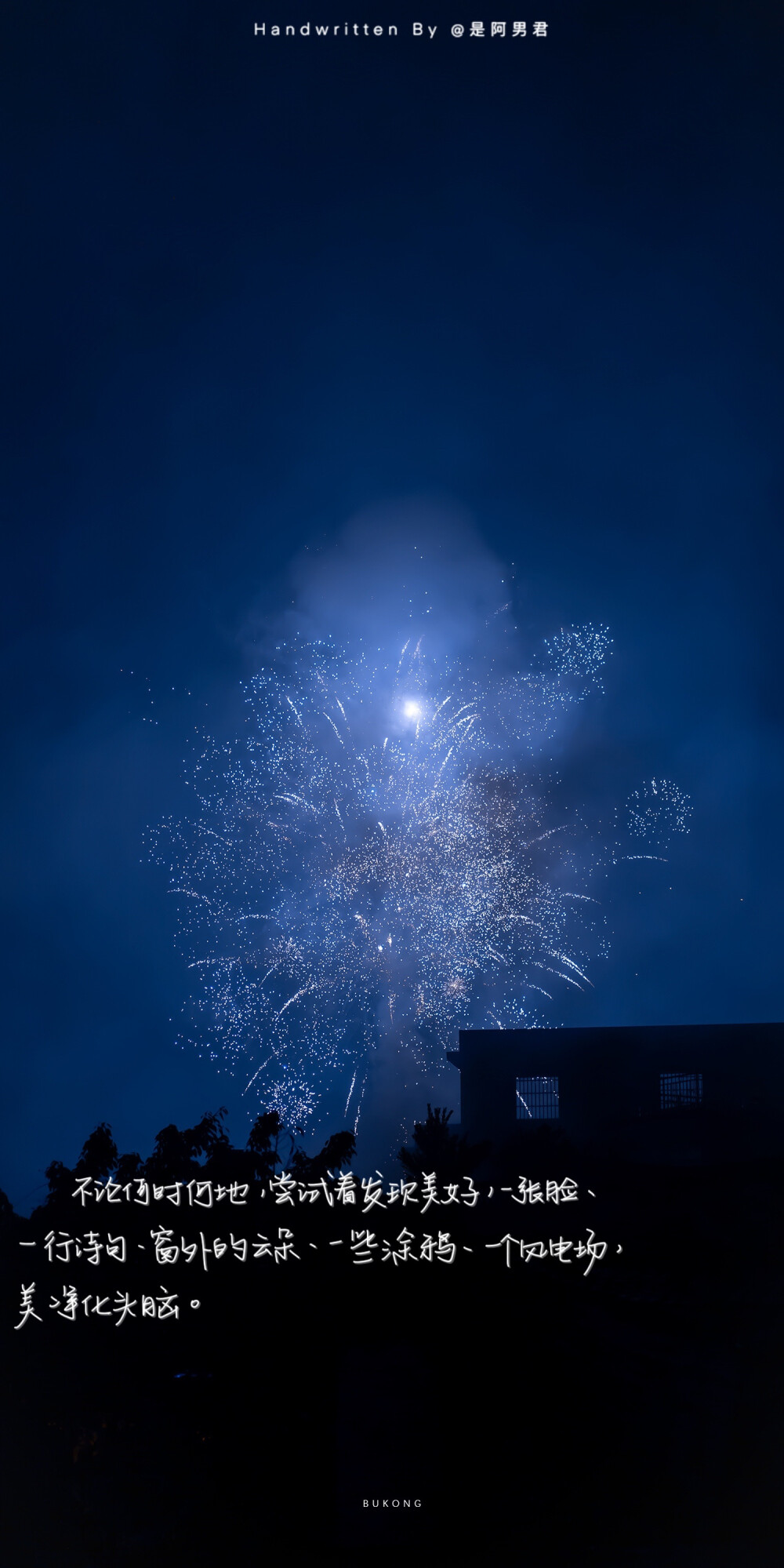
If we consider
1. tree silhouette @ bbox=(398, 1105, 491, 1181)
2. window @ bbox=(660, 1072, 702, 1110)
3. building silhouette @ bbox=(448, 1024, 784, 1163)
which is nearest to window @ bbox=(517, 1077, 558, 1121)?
building silhouette @ bbox=(448, 1024, 784, 1163)

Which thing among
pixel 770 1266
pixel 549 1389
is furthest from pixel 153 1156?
pixel 770 1266

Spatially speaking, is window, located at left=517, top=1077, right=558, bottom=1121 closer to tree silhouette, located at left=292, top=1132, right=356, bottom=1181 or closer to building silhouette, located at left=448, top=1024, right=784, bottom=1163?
building silhouette, located at left=448, top=1024, right=784, bottom=1163

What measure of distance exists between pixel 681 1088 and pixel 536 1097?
19.2 ft

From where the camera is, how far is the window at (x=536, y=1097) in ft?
123

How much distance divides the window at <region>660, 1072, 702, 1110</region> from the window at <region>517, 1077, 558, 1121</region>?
440 centimetres

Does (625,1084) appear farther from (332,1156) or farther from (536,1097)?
(332,1156)

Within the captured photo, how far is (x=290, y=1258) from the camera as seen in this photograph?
1688 centimetres

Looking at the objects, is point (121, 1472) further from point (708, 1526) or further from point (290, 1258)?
point (708, 1526)

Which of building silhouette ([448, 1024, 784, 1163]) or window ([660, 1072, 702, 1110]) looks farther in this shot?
window ([660, 1072, 702, 1110])

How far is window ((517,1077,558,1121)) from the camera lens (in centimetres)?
3753

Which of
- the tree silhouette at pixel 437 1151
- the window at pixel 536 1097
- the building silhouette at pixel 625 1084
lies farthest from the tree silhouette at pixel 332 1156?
the window at pixel 536 1097

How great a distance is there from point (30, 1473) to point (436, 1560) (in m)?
6.10

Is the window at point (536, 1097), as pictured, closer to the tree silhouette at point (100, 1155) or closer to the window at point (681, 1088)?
the window at point (681, 1088)

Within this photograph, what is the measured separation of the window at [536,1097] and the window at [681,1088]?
14.4ft
